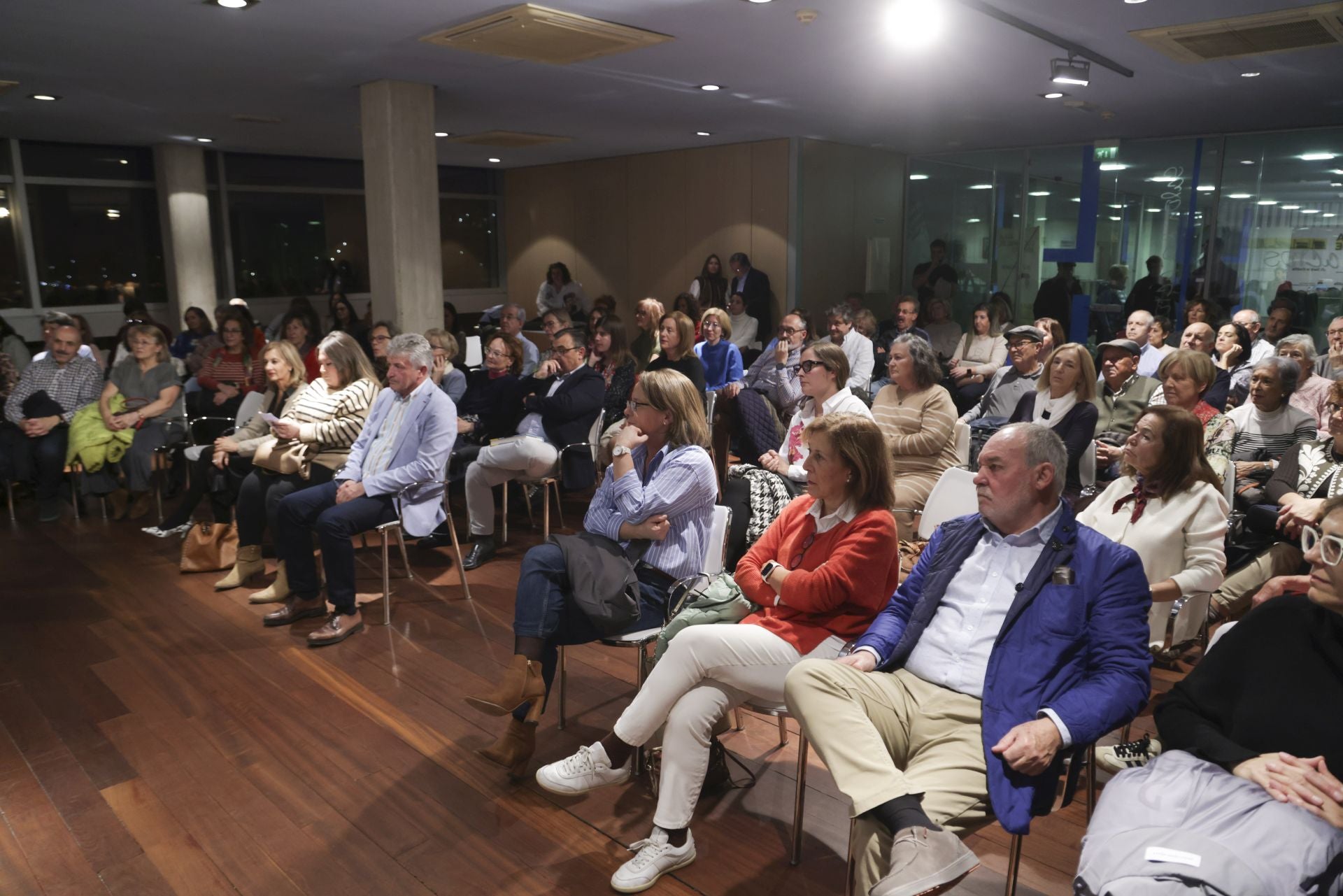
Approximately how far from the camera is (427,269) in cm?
703

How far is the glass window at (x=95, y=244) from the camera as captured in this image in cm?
1030

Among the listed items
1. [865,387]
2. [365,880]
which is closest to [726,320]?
[865,387]

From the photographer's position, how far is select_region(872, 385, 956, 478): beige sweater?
14.3ft

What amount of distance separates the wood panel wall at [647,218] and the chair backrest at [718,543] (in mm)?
7869

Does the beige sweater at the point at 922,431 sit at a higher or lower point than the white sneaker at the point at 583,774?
higher

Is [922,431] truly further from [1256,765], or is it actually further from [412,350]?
[1256,765]

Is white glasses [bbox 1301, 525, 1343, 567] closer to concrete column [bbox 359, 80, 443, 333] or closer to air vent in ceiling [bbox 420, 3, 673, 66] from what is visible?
air vent in ceiling [bbox 420, 3, 673, 66]

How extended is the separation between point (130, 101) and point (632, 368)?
5131 mm

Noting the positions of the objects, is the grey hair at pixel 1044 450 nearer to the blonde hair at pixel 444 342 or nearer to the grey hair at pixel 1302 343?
the grey hair at pixel 1302 343

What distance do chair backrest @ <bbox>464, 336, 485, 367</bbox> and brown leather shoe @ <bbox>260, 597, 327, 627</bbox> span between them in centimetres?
354

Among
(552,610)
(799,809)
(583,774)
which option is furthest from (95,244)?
(799,809)

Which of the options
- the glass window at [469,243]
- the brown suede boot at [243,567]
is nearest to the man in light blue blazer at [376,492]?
the brown suede boot at [243,567]

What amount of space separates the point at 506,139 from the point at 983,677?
9245mm

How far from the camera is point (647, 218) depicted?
1201cm
